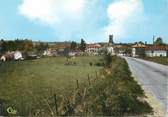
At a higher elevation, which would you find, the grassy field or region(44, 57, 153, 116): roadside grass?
region(44, 57, 153, 116): roadside grass

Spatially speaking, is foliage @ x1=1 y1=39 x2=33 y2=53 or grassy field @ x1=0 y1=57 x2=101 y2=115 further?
foliage @ x1=1 y1=39 x2=33 y2=53

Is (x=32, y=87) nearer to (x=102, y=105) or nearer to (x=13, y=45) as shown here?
(x=102, y=105)

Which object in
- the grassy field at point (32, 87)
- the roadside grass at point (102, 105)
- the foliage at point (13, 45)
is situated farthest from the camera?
the foliage at point (13, 45)

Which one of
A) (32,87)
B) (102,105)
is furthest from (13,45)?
(102,105)

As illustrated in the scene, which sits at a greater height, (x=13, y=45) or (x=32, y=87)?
(x=13, y=45)

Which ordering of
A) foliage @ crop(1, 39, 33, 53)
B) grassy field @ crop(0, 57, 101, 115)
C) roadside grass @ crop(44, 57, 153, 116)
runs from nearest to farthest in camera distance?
roadside grass @ crop(44, 57, 153, 116) < grassy field @ crop(0, 57, 101, 115) < foliage @ crop(1, 39, 33, 53)

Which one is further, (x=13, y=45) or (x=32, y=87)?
(x=13, y=45)

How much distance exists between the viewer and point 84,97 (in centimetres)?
1670

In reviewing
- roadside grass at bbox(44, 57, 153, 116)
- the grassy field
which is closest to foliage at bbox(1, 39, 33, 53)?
the grassy field

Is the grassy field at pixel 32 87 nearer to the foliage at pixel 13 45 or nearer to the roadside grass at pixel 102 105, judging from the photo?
the roadside grass at pixel 102 105

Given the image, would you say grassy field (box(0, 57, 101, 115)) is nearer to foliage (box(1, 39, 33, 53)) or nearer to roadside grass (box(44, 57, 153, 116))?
roadside grass (box(44, 57, 153, 116))

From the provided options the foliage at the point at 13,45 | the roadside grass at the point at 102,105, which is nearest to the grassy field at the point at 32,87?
the roadside grass at the point at 102,105

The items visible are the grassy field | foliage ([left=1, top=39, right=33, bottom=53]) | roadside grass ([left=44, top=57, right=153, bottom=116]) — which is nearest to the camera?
roadside grass ([left=44, top=57, right=153, bottom=116])

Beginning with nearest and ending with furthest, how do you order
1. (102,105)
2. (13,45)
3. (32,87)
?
1. (102,105)
2. (32,87)
3. (13,45)
